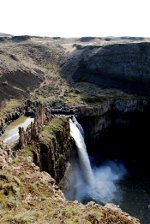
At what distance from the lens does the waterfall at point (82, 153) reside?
1879 inches

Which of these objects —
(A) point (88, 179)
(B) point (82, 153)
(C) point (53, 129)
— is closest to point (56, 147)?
(C) point (53, 129)

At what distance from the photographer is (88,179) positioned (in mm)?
47719

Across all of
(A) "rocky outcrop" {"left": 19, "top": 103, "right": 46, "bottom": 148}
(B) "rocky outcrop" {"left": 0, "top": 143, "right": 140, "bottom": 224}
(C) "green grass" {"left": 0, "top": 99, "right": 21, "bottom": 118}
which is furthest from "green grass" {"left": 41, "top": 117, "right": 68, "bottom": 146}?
(B) "rocky outcrop" {"left": 0, "top": 143, "right": 140, "bottom": 224}

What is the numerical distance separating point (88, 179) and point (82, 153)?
409cm

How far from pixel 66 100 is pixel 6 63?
18596 mm

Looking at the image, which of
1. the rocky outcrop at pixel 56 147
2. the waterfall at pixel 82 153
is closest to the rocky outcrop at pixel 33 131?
the rocky outcrop at pixel 56 147

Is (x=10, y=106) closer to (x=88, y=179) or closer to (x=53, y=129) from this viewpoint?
(x=53, y=129)

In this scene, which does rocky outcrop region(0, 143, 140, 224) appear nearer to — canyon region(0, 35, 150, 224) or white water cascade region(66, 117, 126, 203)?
canyon region(0, 35, 150, 224)

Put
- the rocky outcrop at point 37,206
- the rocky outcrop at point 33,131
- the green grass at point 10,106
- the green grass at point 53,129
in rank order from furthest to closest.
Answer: the green grass at point 10,106
the green grass at point 53,129
the rocky outcrop at point 33,131
the rocky outcrop at point 37,206

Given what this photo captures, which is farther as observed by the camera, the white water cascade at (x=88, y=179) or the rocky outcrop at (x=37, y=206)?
the white water cascade at (x=88, y=179)

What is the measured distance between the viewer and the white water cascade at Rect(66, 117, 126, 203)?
44.2 metres

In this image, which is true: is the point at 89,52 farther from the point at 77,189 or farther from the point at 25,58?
the point at 77,189

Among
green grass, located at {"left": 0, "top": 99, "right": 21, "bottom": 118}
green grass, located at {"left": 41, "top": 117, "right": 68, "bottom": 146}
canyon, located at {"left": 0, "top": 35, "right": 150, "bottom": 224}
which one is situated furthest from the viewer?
green grass, located at {"left": 0, "top": 99, "right": 21, "bottom": 118}

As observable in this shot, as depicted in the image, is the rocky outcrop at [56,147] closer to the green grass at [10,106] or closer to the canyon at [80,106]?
the canyon at [80,106]
